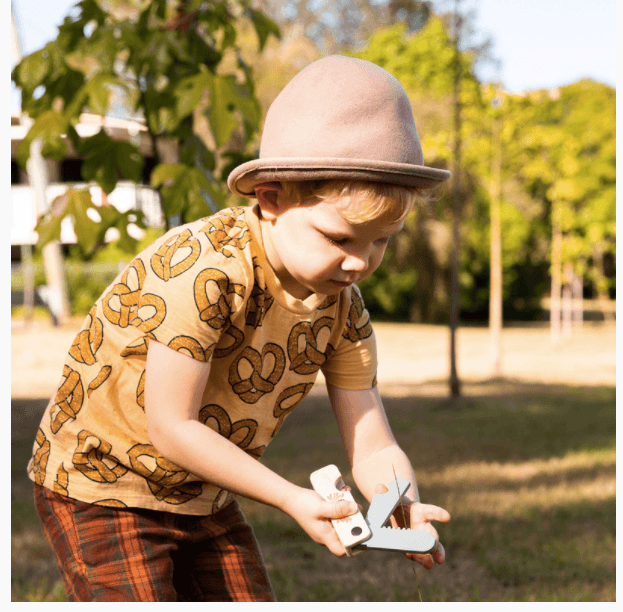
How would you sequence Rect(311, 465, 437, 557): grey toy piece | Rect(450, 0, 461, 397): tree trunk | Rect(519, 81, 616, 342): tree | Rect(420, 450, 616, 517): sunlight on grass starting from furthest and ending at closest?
1. Rect(519, 81, 616, 342): tree
2. Rect(450, 0, 461, 397): tree trunk
3. Rect(420, 450, 616, 517): sunlight on grass
4. Rect(311, 465, 437, 557): grey toy piece

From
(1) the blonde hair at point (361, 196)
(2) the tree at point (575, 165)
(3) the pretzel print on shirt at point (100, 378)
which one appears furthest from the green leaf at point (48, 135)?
(2) the tree at point (575, 165)

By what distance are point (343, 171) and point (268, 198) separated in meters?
0.22

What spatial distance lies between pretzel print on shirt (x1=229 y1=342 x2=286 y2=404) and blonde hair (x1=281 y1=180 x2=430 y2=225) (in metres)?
0.35

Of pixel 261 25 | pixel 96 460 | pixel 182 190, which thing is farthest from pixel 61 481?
pixel 261 25

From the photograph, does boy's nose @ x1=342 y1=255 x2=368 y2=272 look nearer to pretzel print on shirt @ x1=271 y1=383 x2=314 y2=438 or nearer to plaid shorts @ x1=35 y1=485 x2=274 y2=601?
pretzel print on shirt @ x1=271 y1=383 x2=314 y2=438

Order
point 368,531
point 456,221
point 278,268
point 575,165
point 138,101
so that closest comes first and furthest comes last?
point 368,531 < point 278,268 < point 138,101 < point 456,221 < point 575,165

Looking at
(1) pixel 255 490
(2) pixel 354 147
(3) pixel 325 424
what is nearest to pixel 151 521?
(1) pixel 255 490

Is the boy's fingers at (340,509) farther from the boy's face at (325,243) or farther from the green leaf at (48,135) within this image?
the green leaf at (48,135)

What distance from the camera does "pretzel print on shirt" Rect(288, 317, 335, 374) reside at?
1604 mm

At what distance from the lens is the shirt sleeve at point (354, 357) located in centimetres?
173

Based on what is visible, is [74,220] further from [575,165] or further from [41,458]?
[575,165]

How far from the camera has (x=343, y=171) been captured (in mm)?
1303

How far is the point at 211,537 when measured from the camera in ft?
5.74

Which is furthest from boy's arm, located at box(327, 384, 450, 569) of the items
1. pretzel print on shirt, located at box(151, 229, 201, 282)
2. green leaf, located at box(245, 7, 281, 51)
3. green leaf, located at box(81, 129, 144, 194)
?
green leaf, located at box(245, 7, 281, 51)
